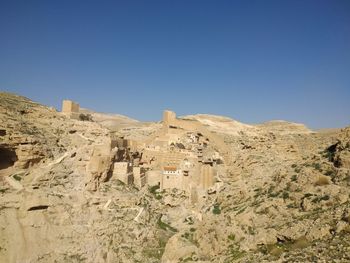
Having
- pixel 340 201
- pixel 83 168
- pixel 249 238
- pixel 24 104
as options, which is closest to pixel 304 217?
pixel 340 201

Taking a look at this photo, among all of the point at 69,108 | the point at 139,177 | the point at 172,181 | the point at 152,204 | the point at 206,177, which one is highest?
the point at 69,108

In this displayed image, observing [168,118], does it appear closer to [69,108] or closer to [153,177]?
→ [69,108]

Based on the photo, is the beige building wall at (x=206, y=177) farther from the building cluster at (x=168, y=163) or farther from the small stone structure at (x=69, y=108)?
the small stone structure at (x=69, y=108)

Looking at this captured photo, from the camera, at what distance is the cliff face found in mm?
19875

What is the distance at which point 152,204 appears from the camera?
32.6 metres

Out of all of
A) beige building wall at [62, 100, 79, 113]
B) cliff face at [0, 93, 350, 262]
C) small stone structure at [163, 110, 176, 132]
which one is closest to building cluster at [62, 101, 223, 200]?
beige building wall at [62, 100, 79, 113]

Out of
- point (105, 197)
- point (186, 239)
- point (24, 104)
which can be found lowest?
point (186, 239)

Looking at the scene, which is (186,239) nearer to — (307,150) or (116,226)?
(116,226)

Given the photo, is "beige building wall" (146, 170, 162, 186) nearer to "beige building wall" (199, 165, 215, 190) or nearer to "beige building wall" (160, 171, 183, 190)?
"beige building wall" (160, 171, 183, 190)

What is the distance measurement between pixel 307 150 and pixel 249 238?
1159 cm

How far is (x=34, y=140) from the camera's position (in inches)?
1261

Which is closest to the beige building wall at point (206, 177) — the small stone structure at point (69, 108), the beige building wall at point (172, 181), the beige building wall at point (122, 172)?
the beige building wall at point (172, 181)

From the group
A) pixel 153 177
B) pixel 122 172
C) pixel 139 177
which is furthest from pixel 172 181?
pixel 122 172

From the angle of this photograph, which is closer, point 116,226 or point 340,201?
point 340,201
